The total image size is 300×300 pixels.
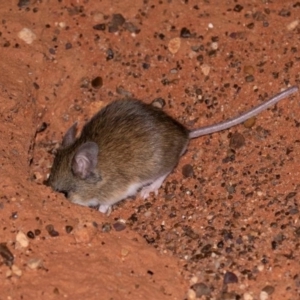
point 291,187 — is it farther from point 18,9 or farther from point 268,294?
point 18,9

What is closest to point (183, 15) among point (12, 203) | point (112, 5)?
point (112, 5)

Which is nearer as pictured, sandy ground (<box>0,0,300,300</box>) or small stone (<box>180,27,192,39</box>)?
sandy ground (<box>0,0,300,300</box>)

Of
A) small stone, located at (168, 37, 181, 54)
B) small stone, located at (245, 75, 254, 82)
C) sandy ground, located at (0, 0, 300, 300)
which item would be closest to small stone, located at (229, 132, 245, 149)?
sandy ground, located at (0, 0, 300, 300)

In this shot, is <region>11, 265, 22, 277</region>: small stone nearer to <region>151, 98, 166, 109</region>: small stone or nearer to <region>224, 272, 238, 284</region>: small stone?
<region>224, 272, 238, 284</region>: small stone

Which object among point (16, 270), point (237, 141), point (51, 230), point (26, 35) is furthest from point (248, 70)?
point (16, 270)

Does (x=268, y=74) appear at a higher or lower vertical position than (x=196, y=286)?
higher

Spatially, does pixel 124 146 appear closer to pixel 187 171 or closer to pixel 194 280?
pixel 187 171
